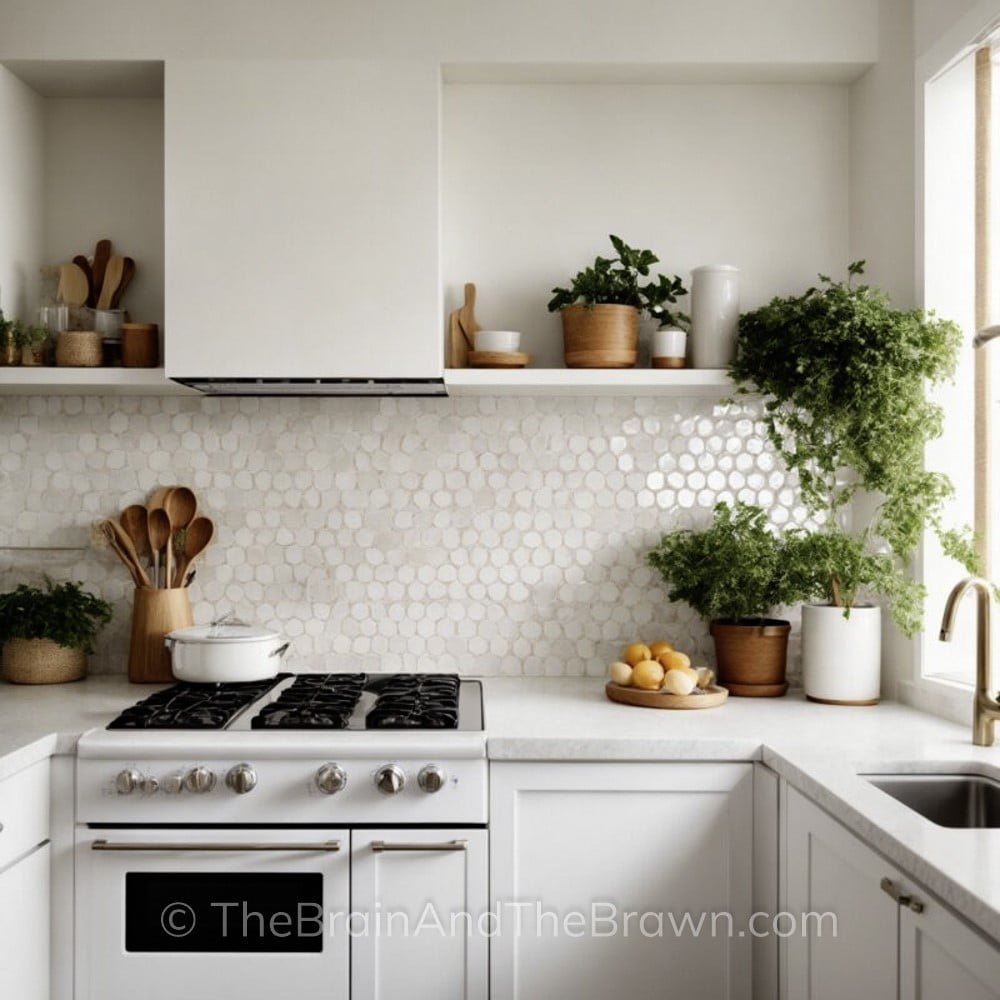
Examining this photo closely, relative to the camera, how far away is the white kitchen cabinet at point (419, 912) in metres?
2.27

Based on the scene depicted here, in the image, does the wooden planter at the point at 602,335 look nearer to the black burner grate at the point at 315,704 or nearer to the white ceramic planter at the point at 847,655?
the white ceramic planter at the point at 847,655

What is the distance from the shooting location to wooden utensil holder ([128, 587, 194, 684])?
2.87m

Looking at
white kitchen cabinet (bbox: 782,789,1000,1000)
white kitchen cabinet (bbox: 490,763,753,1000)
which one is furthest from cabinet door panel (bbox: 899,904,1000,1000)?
white kitchen cabinet (bbox: 490,763,753,1000)

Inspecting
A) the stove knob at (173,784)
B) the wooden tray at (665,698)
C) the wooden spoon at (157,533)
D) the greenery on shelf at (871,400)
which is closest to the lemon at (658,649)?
the wooden tray at (665,698)

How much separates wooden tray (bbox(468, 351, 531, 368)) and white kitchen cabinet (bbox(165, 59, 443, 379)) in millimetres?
173

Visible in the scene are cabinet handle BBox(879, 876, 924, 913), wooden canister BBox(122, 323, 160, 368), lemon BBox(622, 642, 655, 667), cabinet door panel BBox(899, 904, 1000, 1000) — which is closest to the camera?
cabinet door panel BBox(899, 904, 1000, 1000)

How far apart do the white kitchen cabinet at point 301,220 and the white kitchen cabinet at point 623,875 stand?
3.44 ft

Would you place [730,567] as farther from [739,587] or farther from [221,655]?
[221,655]

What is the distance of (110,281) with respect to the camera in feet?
9.76

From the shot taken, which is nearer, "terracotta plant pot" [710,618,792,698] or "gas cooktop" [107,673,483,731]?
"gas cooktop" [107,673,483,731]

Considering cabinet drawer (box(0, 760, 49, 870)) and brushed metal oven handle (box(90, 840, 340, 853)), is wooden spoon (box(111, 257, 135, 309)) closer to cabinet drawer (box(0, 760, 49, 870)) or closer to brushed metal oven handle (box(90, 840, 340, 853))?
cabinet drawer (box(0, 760, 49, 870))

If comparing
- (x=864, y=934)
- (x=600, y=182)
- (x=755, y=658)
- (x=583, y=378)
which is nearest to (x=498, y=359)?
(x=583, y=378)

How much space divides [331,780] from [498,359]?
3.68 ft

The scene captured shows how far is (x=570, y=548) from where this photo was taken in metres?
3.04
